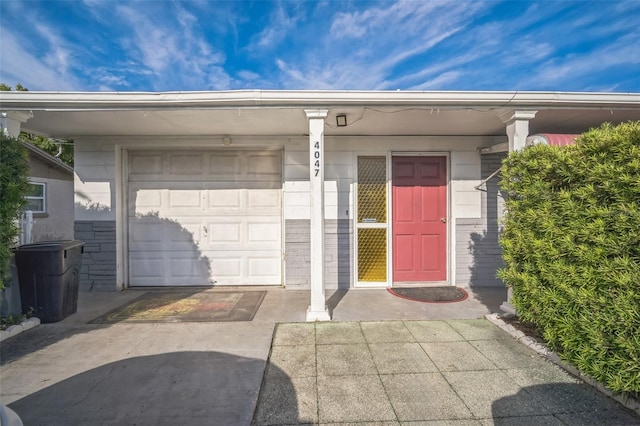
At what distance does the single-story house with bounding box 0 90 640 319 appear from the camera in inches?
180

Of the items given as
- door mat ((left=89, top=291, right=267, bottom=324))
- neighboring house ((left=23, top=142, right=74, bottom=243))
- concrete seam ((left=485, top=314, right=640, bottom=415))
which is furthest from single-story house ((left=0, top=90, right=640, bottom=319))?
neighboring house ((left=23, top=142, right=74, bottom=243))

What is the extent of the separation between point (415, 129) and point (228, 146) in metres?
2.90

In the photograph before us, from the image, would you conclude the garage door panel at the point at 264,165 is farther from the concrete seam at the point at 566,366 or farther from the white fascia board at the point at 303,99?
the concrete seam at the point at 566,366

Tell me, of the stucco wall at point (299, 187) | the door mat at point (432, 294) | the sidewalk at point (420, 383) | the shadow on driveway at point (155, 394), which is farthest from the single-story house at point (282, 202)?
the shadow on driveway at point (155, 394)

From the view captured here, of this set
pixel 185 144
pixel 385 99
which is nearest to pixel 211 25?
pixel 185 144

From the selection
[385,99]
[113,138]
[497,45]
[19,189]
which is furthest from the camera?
[497,45]

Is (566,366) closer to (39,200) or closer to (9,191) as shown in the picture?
(9,191)

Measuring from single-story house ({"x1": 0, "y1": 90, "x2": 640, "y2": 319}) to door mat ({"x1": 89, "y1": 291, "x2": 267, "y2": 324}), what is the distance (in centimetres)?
49

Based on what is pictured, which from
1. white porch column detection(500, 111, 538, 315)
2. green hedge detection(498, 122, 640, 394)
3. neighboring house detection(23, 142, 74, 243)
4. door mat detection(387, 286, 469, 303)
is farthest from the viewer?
neighboring house detection(23, 142, 74, 243)

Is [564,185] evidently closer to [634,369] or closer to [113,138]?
[634,369]

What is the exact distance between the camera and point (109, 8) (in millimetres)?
4391

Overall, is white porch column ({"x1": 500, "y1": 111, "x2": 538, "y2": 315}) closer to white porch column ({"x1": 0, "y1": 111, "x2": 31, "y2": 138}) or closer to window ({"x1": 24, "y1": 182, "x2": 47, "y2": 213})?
white porch column ({"x1": 0, "y1": 111, "x2": 31, "y2": 138})

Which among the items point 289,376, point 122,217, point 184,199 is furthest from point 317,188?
point 122,217

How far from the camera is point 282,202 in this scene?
187 inches
